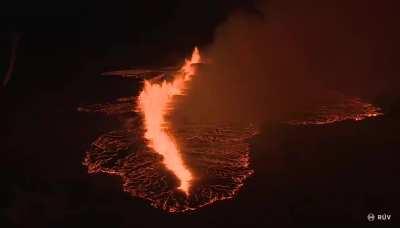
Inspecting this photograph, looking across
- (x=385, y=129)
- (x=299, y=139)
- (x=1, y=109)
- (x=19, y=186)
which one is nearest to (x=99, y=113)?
(x=1, y=109)

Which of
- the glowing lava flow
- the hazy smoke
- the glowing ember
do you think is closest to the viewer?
the glowing ember

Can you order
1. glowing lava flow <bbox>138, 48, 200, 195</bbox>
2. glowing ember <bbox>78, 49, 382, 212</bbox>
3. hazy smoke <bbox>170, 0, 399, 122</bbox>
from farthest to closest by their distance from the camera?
hazy smoke <bbox>170, 0, 399, 122</bbox>
glowing lava flow <bbox>138, 48, 200, 195</bbox>
glowing ember <bbox>78, 49, 382, 212</bbox>

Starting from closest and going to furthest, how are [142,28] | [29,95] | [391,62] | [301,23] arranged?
[29,95] < [391,62] < [301,23] < [142,28]

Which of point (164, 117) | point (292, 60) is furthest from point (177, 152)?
point (292, 60)

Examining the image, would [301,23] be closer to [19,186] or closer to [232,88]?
[232,88]

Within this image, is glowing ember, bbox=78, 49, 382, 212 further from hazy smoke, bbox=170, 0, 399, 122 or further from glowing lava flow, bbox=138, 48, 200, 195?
hazy smoke, bbox=170, 0, 399, 122

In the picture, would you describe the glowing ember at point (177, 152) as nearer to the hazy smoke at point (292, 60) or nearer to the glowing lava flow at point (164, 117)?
the glowing lava flow at point (164, 117)

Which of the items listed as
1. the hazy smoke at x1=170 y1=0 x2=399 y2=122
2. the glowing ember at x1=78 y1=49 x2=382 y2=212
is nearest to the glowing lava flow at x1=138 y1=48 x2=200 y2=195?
the glowing ember at x1=78 y1=49 x2=382 y2=212

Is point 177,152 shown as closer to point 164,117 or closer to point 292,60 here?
point 164,117
